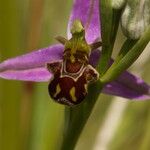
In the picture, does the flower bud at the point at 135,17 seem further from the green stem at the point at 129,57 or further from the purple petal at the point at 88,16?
the purple petal at the point at 88,16

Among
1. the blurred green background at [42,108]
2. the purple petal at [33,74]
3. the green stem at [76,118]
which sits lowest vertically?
the blurred green background at [42,108]

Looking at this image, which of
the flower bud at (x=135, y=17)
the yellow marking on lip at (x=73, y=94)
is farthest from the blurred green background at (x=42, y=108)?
the flower bud at (x=135, y=17)

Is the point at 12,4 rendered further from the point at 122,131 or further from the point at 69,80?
the point at 122,131

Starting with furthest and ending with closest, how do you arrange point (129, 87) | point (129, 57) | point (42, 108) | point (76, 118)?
point (42, 108) → point (129, 87) → point (76, 118) → point (129, 57)

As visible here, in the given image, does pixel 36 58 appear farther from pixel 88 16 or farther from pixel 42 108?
pixel 42 108

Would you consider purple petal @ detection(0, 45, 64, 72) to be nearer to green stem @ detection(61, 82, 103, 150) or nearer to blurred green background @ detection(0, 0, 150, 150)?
green stem @ detection(61, 82, 103, 150)

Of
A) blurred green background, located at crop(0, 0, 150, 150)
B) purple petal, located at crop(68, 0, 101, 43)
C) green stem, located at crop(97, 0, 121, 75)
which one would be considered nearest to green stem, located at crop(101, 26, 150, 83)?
green stem, located at crop(97, 0, 121, 75)

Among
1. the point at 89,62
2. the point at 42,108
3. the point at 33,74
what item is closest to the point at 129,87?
the point at 89,62
